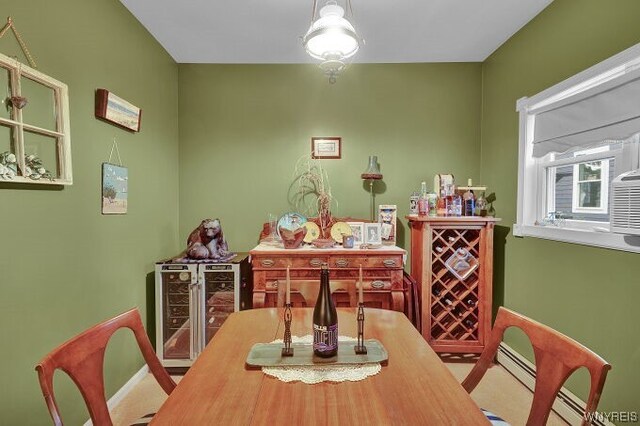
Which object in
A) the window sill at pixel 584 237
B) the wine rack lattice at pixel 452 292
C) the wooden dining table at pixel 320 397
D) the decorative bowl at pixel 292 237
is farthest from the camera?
the wine rack lattice at pixel 452 292

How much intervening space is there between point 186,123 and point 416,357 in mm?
2900

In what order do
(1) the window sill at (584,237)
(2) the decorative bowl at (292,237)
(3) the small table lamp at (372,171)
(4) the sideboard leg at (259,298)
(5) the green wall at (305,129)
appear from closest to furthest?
(1) the window sill at (584,237) → (4) the sideboard leg at (259,298) → (2) the decorative bowl at (292,237) → (3) the small table lamp at (372,171) → (5) the green wall at (305,129)

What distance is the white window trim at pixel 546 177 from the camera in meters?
1.76

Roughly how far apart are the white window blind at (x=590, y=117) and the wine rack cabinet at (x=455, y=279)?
738mm

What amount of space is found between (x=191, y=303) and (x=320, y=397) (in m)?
1.96

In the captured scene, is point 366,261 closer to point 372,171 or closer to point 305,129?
point 372,171

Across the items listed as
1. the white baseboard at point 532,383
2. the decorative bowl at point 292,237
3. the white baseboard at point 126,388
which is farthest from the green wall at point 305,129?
the white baseboard at point 532,383

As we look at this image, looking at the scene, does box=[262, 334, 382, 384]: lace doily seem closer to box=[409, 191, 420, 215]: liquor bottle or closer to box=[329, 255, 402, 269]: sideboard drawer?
box=[329, 255, 402, 269]: sideboard drawer

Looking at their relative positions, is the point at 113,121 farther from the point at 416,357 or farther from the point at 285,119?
the point at 416,357

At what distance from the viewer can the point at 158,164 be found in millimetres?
2852

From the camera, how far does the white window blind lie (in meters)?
1.72

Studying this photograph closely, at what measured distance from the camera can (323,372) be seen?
3.52 feet

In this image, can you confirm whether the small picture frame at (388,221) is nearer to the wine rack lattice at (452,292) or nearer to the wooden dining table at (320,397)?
the wine rack lattice at (452,292)

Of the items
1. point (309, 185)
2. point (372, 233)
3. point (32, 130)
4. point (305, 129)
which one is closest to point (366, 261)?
point (372, 233)
